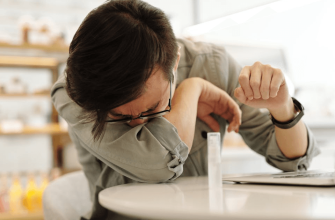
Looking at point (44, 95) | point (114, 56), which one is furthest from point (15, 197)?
point (114, 56)

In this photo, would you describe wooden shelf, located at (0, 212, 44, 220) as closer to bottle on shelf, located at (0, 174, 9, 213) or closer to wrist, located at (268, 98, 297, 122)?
bottle on shelf, located at (0, 174, 9, 213)

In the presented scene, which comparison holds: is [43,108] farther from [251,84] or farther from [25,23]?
[251,84]

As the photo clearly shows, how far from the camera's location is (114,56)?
0.65 m

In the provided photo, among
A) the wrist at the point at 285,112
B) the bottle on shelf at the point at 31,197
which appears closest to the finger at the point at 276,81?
the wrist at the point at 285,112

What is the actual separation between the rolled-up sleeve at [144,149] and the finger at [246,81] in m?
0.18

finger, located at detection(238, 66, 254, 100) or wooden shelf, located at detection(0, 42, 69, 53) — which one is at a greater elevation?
finger, located at detection(238, 66, 254, 100)

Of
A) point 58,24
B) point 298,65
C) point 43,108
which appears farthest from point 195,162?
point 298,65

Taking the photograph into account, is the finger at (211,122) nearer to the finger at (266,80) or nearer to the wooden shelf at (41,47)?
the finger at (266,80)

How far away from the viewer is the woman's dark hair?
25.7 inches

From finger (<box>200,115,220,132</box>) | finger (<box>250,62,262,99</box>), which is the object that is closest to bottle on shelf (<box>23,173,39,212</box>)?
finger (<box>200,115,220,132</box>)

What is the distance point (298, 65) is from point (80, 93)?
336 cm

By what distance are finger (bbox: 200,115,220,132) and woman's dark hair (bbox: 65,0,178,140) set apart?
1.20ft

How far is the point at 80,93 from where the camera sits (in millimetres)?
696

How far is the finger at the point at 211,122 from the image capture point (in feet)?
3.51
